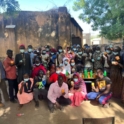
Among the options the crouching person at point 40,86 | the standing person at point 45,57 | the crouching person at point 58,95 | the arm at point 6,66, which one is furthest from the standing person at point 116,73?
the arm at point 6,66

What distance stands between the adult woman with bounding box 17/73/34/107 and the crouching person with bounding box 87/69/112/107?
181cm

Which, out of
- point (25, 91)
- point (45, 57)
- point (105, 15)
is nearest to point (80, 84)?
point (25, 91)

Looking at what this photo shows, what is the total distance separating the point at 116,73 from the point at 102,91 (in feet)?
2.74

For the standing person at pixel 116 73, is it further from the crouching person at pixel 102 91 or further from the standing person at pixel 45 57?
the standing person at pixel 45 57

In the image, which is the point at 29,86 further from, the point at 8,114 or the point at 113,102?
the point at 113,102

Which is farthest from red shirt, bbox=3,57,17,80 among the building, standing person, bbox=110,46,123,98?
the building

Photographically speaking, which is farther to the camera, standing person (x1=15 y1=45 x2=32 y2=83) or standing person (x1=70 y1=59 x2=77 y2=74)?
standing person (x1=70 y1=59 x2=77 y2=74)

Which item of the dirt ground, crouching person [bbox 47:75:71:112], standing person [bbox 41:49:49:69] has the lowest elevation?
the dirt ground

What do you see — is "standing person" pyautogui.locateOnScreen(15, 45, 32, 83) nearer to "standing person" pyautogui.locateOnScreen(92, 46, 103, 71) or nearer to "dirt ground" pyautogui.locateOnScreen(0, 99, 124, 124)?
"dirt ground" pyautogui.locateOnScreen(0, 99, 124, 124)

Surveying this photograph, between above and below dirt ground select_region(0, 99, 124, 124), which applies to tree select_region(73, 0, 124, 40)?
above

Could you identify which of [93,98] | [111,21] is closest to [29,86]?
[93,98]

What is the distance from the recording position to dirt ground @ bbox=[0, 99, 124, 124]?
5035mm

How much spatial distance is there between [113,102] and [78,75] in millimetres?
1370

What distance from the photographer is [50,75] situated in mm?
6293
